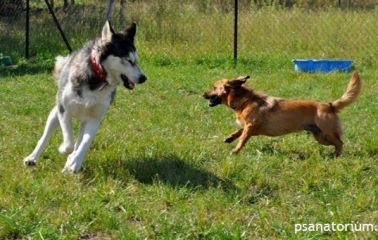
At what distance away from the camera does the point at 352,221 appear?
10.8ft

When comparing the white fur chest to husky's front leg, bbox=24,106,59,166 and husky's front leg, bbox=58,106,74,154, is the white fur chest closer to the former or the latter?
husky's front leg, bbox=58,106,74,154

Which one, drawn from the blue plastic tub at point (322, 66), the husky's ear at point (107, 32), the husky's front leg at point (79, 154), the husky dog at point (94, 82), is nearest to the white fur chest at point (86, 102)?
the husky dog at point (94, 82)

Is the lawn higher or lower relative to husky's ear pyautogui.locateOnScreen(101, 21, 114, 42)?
lower

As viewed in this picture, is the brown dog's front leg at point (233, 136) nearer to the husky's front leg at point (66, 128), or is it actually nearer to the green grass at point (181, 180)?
the green grass at point (181, 180)

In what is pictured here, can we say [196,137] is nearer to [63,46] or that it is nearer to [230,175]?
[230,175]

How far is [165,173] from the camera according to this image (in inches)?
167

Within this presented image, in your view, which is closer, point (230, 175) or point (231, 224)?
point (231, 224)

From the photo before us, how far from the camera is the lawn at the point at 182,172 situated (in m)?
3.23

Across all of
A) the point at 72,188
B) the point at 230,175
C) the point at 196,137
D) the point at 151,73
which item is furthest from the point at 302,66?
the point at 72,188

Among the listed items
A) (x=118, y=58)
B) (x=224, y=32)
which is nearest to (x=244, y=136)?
(x=118, y=58)

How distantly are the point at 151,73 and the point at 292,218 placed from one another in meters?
6.51

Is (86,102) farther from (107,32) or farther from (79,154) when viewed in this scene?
(107,32)

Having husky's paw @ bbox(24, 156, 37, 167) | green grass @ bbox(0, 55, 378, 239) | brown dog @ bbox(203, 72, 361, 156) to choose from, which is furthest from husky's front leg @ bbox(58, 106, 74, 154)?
→ brown dog @ bbox(203, 72, 361, 156)

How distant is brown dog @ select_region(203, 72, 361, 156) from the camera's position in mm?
5012
